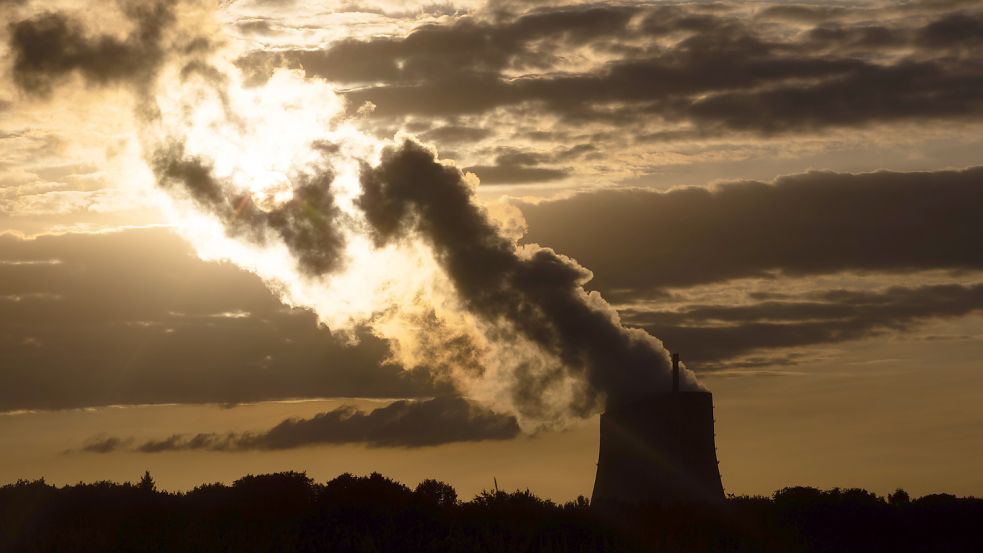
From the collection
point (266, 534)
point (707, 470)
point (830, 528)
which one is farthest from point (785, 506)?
point (266, 534)

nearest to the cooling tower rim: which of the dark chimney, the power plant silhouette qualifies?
the power plant silhouette

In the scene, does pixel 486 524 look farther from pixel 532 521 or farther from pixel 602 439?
pixel 602 439

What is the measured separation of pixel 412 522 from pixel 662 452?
35.8 ft

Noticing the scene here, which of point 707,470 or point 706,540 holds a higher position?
point 707,470

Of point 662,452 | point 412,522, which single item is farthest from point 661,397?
point 412,522

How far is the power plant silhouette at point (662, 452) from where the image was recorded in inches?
2048

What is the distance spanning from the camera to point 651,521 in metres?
47.7

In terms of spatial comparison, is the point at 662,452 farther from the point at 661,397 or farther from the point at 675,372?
the point at 675,372

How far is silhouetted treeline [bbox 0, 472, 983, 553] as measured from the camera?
43.1 m

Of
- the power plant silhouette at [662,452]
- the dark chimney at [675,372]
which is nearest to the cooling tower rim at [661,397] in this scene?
the power plant silhouette at [662,452]

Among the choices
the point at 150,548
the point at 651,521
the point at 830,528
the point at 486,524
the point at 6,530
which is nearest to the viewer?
the point at 150,548

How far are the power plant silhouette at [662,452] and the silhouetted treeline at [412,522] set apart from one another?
1.31 metres

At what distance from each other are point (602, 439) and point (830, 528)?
13.1 m

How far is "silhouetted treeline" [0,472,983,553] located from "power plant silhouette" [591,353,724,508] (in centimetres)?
131
